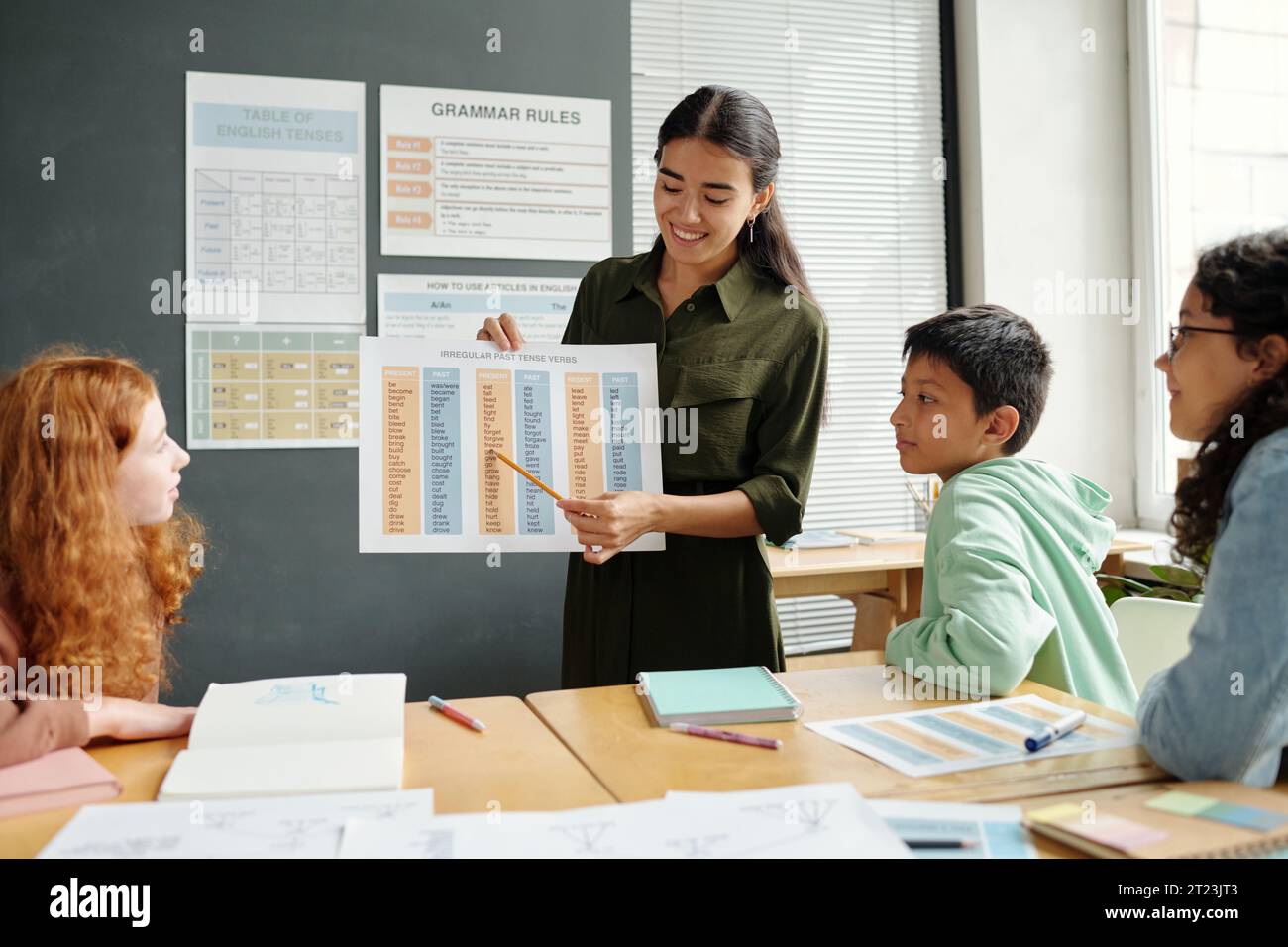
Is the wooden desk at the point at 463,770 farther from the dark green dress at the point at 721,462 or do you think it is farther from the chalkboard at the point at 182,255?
the chalkboard at the point at 182,255

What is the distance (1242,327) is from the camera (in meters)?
1.12

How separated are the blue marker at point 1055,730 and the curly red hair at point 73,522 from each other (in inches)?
44.1

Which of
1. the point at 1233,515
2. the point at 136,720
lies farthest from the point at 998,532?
the point at 136,720

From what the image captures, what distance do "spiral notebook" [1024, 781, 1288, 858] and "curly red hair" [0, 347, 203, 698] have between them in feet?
3.62

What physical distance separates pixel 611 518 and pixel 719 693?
0.33 m

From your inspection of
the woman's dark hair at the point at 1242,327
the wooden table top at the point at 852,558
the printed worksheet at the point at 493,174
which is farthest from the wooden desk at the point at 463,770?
the printed worksheet at the point at 493,174

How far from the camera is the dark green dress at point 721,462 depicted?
5.84ft

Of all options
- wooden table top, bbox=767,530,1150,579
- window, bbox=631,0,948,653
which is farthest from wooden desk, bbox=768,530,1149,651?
window, bbox=631,0,948,653

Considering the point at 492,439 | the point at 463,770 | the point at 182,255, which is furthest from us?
the point at 182,255

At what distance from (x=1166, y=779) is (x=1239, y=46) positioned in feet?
11.7

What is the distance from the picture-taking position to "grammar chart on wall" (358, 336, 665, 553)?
163 cm

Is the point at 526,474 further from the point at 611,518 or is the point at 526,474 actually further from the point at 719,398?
the point at 719,398

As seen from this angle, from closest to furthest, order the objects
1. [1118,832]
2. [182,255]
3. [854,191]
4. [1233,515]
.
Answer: [1118,832]
[1233,515]
[182,255]
[854,191]

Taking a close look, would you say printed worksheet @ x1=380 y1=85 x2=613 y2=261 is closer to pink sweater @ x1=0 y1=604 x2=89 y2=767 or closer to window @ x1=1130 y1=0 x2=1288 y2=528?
pink sweater @ x1=0 y1=604 x2=89 y2=767
